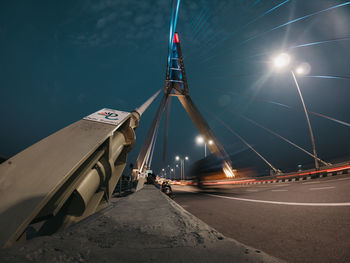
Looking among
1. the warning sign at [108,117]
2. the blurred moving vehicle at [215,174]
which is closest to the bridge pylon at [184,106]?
the blurred moving vehicle at [215,174]

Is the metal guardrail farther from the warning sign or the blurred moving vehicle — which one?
the blurred moving vehicle

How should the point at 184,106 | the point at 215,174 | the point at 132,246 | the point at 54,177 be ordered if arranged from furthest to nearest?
the point at 184,106
the point at 215,174
the point at 54,177
the point at 132,246

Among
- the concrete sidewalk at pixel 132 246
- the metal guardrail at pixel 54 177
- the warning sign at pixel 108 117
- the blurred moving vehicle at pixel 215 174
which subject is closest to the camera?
the concrete sidewalk at pixel 132 246

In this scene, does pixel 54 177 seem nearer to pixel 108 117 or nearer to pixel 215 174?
pixel 108 117

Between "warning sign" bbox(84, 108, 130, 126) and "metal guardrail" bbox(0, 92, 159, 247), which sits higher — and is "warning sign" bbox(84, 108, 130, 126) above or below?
above

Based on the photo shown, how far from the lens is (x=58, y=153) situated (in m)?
2.61

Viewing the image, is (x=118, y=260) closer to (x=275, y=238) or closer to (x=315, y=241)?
(x=275, y=238)

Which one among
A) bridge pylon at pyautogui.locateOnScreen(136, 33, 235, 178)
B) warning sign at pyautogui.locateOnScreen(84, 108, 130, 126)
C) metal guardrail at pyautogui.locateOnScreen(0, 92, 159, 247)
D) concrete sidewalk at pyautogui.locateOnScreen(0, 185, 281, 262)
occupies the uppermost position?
bridge pylon at pyautogui.locateOnScreen(136, 33, 235, 178)


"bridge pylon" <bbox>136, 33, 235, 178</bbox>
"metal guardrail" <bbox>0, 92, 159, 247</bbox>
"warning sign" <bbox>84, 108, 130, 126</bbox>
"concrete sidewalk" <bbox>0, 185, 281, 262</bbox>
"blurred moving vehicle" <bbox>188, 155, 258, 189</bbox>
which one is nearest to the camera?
"concrete sidewalk" <bbox>0, 185, 281, 262</bbox>

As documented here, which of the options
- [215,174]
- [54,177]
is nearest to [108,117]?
[54,177]

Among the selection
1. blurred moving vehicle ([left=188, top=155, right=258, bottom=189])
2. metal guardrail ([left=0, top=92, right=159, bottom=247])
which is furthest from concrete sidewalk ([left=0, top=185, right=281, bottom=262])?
blurred moving vehicle ([left=188, top=155, right=258, bottom=189])

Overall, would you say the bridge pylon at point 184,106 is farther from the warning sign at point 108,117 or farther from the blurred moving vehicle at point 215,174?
the warning sign at point 108,117

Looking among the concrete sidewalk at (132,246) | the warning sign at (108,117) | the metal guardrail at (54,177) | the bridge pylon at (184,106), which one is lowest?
the concrete sidewalk at (132,246)

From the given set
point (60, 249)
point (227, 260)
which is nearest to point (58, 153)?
point (60, 249)
